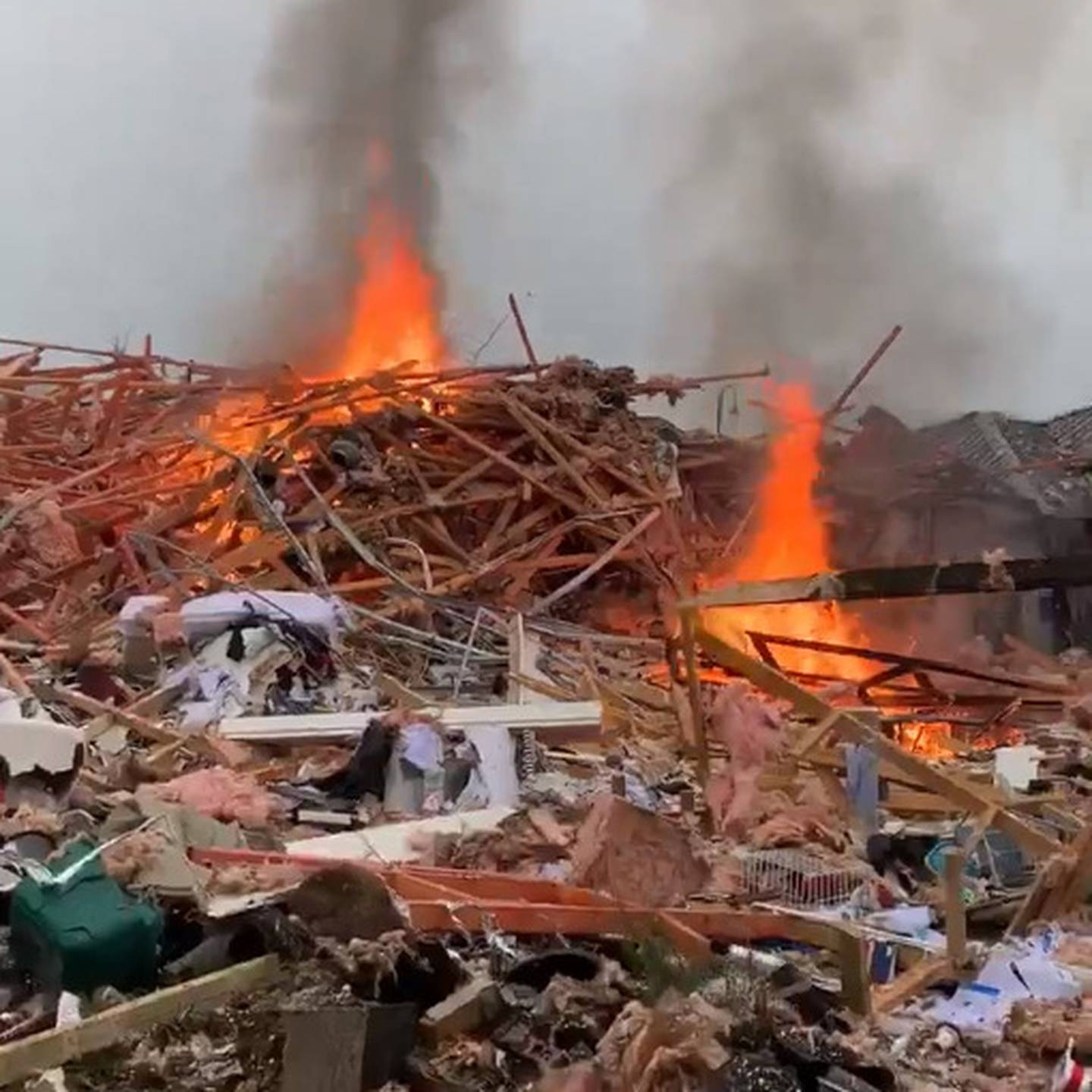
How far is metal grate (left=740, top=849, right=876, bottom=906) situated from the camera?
18.6ft

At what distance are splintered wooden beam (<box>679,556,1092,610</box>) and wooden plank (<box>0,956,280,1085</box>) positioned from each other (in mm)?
3398

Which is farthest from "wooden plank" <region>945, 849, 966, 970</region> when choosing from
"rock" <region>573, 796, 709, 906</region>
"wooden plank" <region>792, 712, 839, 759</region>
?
"wooden plank" <region>792, 712, 839, 759</region>

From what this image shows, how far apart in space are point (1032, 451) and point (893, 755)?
1403 centimetres

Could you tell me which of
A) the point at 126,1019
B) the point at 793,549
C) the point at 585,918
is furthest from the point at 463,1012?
the point at 793,549

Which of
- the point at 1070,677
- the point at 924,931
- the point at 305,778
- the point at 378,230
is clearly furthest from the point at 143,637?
the point at 378,230

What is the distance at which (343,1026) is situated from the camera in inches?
143

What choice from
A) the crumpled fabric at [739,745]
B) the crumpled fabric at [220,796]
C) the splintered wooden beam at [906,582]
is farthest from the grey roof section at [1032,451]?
the crumpled fabric at [220,796]

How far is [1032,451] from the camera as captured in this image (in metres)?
19.1

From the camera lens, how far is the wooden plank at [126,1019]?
3.68 meters

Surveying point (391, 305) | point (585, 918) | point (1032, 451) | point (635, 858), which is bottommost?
point (585, 918)

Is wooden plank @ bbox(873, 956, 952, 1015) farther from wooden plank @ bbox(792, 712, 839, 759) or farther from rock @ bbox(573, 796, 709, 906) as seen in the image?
wooden plank @ bbox(792, 712, 839, 759)

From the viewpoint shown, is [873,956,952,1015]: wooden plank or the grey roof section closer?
[873,956,952,1015]: wooden plank

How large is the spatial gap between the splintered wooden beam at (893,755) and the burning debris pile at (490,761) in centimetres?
2

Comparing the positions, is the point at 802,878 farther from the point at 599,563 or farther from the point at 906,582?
the point at 599,563
